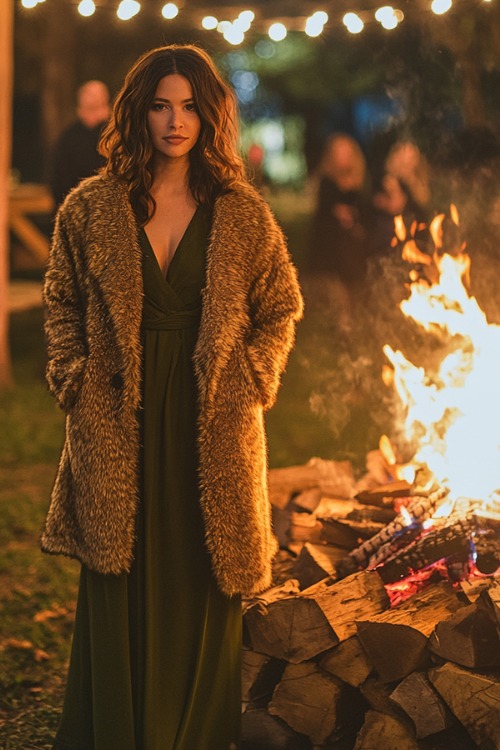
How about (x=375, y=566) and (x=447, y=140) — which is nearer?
(x=375, y=566)

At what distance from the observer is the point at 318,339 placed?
1298cm

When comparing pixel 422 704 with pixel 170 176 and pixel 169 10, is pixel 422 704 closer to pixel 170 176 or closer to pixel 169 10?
pixel 170 176

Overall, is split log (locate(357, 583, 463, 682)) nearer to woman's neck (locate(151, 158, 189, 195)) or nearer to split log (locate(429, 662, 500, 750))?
split log (locate(429, 662, 500, 750))

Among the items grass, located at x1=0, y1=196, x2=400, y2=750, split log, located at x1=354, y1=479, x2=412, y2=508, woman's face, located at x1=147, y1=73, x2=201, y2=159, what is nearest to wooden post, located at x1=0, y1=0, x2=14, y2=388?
grass, located at x1=0, y1=196, x2=400, y2=750

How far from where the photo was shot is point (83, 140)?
10.2m

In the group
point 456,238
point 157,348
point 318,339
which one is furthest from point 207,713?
point 318,339

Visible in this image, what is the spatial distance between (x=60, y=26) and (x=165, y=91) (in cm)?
1996

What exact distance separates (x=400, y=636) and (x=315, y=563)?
0.68 metres

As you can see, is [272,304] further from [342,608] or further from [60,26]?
[60,26]

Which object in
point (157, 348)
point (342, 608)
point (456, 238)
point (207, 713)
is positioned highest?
point (456, 238)

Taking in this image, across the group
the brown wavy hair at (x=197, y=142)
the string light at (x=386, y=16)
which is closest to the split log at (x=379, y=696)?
the brown wavy hair at (x=197, y=142)

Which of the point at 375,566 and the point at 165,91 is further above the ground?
the point at 165,91

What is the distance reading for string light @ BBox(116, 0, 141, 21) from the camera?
7.98 m

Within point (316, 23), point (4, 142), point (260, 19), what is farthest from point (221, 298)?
point (4, 142)
